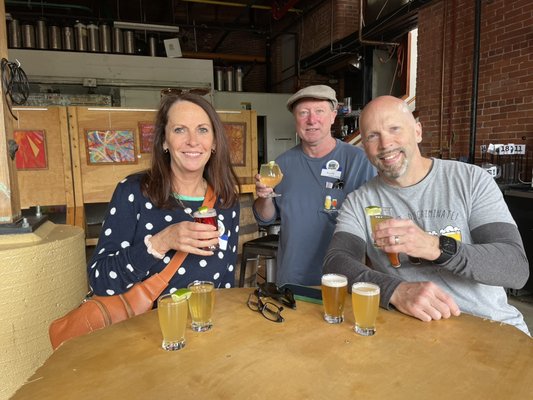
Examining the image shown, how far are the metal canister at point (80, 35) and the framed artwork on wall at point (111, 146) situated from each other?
15.1 ft

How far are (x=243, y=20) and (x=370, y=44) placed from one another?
500cm

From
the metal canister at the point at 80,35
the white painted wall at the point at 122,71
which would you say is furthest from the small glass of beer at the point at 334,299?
the metal canister at the point at 80,35

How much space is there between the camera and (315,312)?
1.35m

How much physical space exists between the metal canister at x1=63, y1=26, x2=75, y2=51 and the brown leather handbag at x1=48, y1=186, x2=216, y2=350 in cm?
739

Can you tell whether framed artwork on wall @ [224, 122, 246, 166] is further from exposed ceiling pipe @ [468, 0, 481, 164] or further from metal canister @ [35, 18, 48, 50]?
metal canister @ [35, 18, 48, 50]

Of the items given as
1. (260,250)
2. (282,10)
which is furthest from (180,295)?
(282,10)

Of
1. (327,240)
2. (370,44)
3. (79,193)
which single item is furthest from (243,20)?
(327,240)

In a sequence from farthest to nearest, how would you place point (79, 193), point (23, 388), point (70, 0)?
1. point (70, 0)
2. point (79, 193)
3. point (23, 388)

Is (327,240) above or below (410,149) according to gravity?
below

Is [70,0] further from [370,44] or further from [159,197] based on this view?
[159,197]

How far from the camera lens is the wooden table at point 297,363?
91 cm

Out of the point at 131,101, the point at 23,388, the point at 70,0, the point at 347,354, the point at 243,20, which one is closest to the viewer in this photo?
the point at 23,388

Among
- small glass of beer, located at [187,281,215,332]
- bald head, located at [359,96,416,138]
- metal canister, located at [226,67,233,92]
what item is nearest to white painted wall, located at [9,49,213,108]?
metal canister, located at [226,67,233,92]

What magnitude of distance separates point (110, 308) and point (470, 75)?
548 centimetres
